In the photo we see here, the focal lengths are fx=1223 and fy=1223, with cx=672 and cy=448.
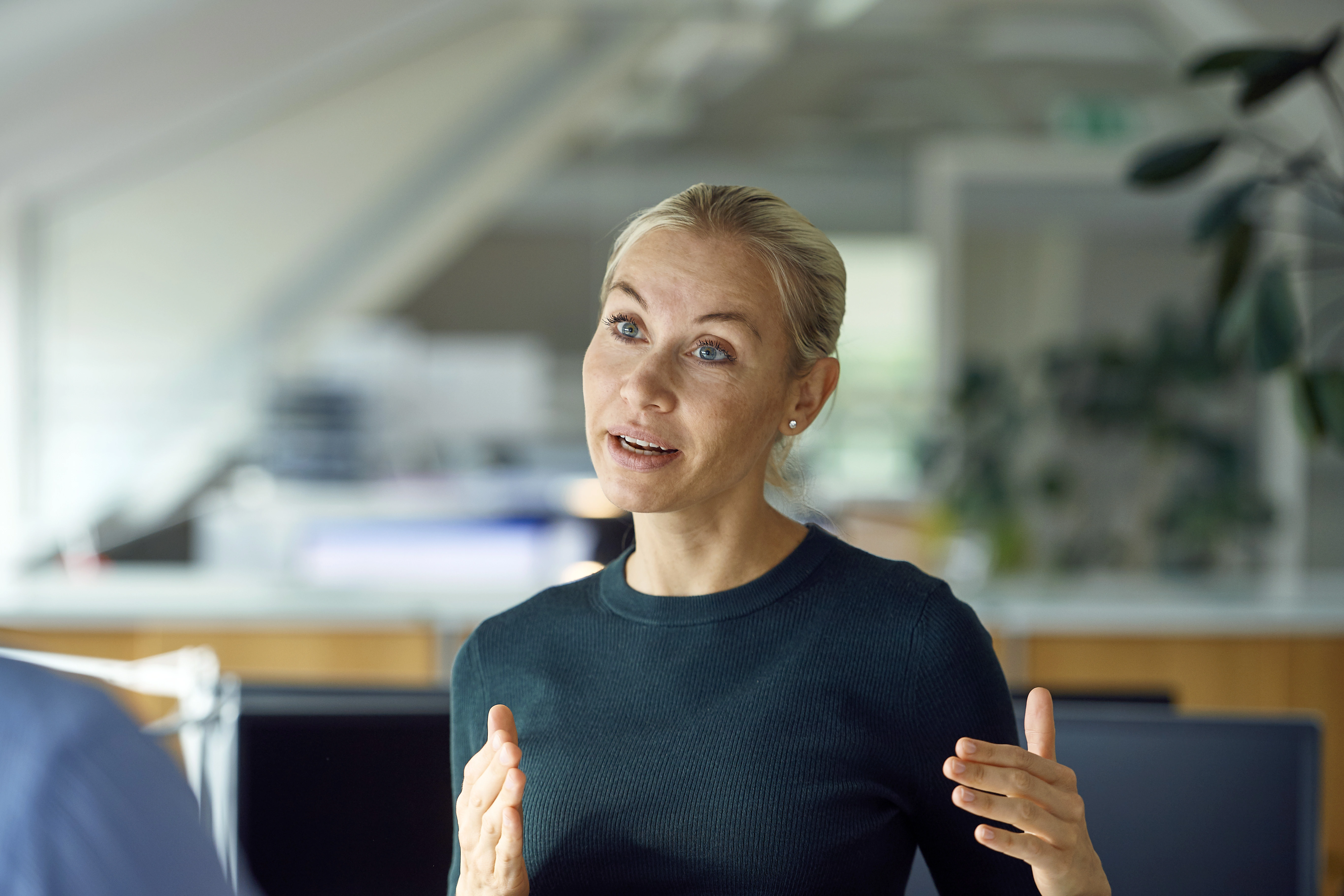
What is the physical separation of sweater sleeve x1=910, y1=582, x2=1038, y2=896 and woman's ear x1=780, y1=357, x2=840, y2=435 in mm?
192

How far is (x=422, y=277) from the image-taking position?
275 inches

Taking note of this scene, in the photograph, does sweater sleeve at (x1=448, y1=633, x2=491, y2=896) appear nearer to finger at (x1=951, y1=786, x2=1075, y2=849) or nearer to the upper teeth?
the upper teeth

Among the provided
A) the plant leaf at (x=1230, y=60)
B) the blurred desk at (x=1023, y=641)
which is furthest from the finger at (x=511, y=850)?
the blurred desk at (x=1023, y=641)

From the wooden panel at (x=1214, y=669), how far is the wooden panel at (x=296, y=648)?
173cm

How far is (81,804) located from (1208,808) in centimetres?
113

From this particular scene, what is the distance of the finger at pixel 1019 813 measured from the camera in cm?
79

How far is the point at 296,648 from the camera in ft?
11.2

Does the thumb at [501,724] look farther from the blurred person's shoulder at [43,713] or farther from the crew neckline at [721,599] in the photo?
the blurred person's shoulder at [43,713]

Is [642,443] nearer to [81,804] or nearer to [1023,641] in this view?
[81,804]

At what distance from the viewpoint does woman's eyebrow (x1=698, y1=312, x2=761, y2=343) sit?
0.89 metres

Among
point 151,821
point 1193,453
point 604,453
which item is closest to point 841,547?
point 604,453

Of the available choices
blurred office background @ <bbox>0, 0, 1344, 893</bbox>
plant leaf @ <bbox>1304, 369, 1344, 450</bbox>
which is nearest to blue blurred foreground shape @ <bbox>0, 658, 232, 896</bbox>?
plant leaf @ <bbox>1304, 369, 1344, 450</bbox>

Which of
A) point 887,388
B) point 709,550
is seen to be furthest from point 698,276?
point 887,388

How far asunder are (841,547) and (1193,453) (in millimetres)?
4853
